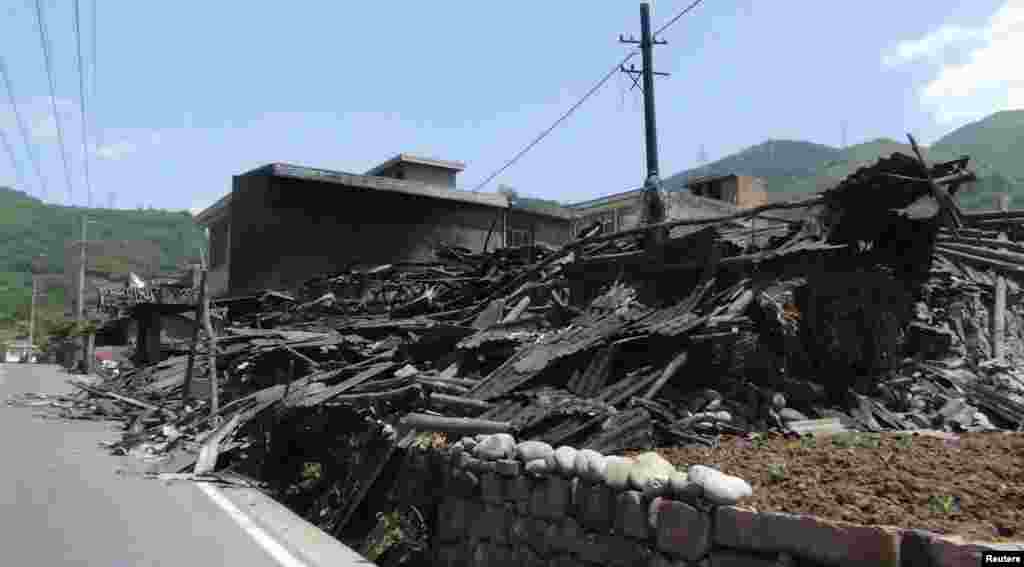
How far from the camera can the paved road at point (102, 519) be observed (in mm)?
7305

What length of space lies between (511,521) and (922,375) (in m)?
6.26

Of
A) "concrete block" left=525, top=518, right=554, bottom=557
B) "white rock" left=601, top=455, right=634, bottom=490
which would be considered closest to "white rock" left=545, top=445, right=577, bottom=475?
"white rock" left=601, top=455, right=634, bottom=490

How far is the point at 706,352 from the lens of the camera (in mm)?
9141

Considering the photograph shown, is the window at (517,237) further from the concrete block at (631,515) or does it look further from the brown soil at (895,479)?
the concrete block at (631,515)

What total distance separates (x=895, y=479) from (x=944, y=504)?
0.63 m

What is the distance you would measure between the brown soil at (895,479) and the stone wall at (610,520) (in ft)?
0.91

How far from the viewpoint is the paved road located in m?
7.30

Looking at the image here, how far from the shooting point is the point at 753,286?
31.7 ft

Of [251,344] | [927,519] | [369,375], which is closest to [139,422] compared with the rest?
[251,344]

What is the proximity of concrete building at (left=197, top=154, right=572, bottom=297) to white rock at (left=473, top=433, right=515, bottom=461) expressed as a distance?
59.8 feet

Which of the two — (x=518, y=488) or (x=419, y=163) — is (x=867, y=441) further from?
(x=419, y=163)

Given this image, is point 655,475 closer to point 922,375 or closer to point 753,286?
point 753,286

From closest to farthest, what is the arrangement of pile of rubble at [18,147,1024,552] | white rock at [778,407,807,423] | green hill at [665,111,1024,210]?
1. white rock at [778,407,807,423]
2. pile of rubble at [18,147,1024,552]
3. green hill at [665,111,1024,210]

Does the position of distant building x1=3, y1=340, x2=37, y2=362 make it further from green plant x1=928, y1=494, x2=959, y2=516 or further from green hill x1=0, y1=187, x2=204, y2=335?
green plant x1=928, y1=494, x2=959, y2=516
